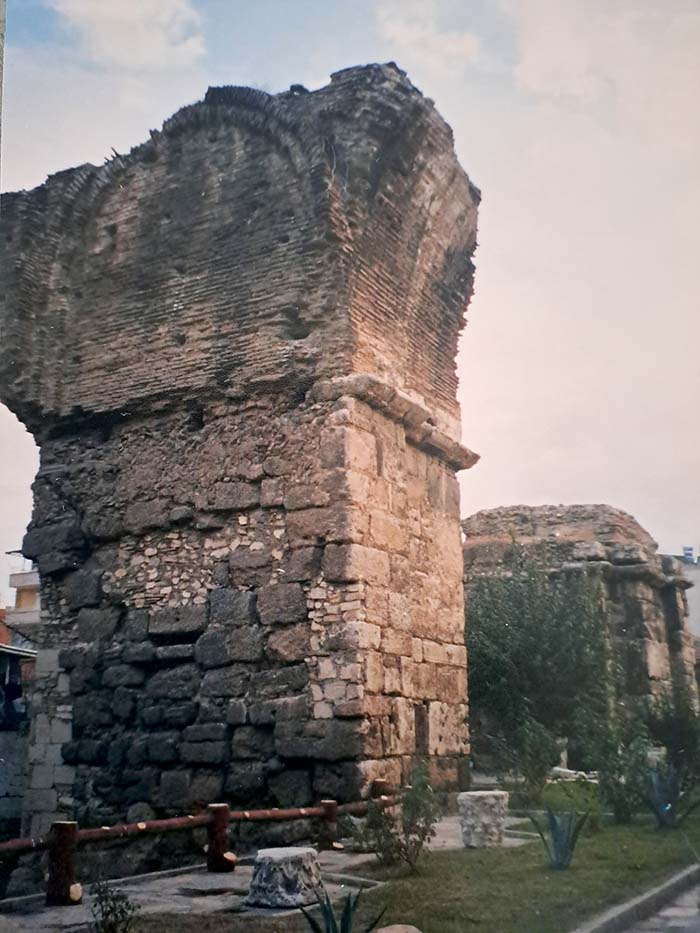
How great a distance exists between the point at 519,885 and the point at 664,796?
315 cm

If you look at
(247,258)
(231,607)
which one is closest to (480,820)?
(231,607)

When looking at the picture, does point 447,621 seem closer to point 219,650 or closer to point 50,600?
point 219,650

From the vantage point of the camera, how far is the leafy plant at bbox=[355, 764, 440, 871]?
5758 mm

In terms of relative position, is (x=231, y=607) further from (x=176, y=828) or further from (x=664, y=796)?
(x=664, y=796)

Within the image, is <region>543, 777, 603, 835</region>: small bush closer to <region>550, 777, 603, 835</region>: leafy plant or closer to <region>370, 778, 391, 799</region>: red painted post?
<region>550, 777, 603, 835</region>: leafy plant

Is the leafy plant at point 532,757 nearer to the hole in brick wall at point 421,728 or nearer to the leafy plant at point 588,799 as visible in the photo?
the leafy plant at point 588,799

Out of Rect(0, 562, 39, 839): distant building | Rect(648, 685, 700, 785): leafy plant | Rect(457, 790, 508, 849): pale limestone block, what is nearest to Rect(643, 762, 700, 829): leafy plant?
Rect(648, 685, 700, 785): leafy plant

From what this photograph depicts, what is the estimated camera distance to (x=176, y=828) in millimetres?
6164

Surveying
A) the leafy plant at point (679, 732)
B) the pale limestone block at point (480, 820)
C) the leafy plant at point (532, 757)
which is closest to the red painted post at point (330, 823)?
the pale limestone block at point (480, 820)

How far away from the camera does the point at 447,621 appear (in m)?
8.91

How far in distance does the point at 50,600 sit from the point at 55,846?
4052 mm

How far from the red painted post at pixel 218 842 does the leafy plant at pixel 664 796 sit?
149 inches

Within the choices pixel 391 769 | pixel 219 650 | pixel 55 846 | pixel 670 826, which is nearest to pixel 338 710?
pixel 391 769

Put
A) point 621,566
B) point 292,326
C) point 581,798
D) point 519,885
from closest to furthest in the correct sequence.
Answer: point 519,885
point 292,326
point 581,798
point 621,566
